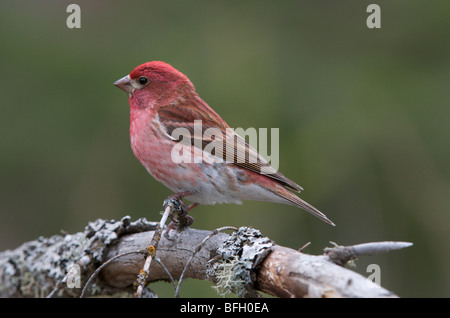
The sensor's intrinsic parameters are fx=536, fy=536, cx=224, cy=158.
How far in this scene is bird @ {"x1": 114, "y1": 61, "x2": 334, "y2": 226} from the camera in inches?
168

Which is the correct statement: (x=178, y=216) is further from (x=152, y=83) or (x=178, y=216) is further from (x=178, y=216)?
(x=152, y=83)

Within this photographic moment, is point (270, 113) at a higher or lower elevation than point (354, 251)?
higher

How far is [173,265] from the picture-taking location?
357 centimetres

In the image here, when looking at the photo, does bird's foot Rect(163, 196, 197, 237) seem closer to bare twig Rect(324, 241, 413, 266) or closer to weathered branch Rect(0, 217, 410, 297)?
weathered branch Rect(0, 217, 410, 297)

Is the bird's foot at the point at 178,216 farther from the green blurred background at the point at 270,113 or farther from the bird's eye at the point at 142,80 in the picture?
the bird's eye at the point at 142,80

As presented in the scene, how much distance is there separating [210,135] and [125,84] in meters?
0.90

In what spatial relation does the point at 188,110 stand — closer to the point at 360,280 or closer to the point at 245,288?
the point at 245,288

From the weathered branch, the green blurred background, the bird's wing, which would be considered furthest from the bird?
the weathered branch

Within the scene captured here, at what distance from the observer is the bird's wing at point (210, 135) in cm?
437

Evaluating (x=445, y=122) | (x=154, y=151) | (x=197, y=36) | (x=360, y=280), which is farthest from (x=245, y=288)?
(x=197, y=36)

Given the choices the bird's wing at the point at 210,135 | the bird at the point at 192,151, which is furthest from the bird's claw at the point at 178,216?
the bird's wing at the point at 210,135

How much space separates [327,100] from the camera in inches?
194

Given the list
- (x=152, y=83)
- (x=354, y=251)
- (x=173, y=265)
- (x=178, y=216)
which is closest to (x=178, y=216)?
(x=178, y=216)

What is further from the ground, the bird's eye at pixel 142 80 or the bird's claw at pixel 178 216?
the bird's eye at pixel 142 80
